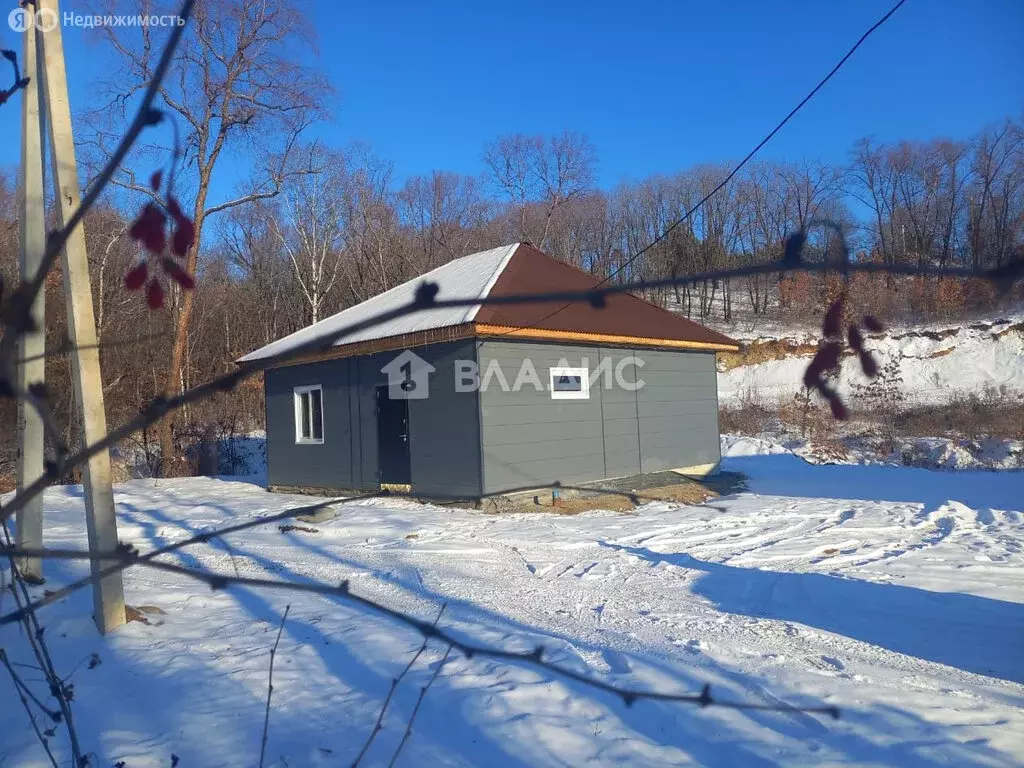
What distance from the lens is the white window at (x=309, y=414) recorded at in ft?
43.0

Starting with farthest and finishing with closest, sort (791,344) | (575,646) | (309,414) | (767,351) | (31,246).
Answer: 1. (767,351)
2. (791,344)
3. (309,414)
4. (31,246)
5. (575,646)

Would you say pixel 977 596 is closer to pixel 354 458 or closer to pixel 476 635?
pixel 476 635

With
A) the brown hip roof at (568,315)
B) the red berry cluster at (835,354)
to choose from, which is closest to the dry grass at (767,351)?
the brown hip roof at (568,315)

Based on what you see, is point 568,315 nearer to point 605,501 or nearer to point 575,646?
point 605,501

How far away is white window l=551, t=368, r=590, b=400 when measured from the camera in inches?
452

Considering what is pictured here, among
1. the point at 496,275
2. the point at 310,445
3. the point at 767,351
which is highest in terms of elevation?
the point at 496,275

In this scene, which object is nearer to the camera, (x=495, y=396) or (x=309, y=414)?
(x=495, y=396)

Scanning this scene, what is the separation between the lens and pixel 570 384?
1177 cm

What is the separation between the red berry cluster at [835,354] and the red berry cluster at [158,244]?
0.82 metres

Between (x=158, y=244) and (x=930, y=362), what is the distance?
1232 inches

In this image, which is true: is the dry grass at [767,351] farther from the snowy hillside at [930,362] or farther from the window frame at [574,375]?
the window frame at [574,375]

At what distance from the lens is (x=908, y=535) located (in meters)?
8.72

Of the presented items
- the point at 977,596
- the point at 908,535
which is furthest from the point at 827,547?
the point at 977,596

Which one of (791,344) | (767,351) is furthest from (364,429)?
(791,344)
